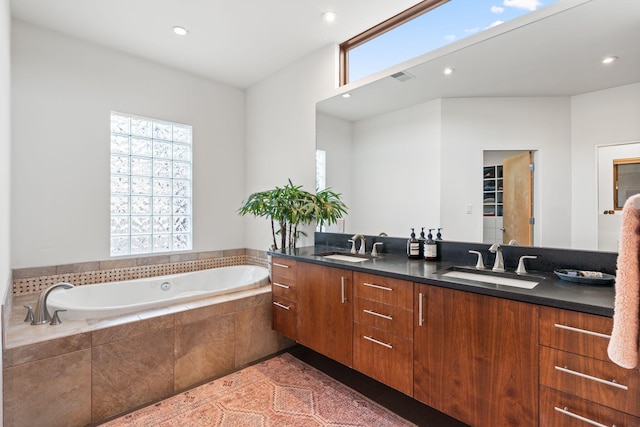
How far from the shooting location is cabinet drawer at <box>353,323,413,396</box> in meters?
1.67

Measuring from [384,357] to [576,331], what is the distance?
95cm

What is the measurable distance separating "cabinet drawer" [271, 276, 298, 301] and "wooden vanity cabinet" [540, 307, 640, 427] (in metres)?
1.61

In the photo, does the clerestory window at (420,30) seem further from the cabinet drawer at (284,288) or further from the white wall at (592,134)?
the cabinet drawer at (284,288)

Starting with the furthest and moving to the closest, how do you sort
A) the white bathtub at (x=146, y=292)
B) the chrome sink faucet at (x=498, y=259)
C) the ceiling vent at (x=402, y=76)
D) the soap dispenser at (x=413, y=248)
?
the ceiling vent at (x=402, y=76) → the soap dispenser at (x=413, y=248) → the white bathtub at (x=146, y=292) → the chrome sink faucet at (x=498, y=259)

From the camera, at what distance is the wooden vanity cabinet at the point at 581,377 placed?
106 cm

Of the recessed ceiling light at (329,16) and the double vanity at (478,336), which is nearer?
the double vanity at (478,336)

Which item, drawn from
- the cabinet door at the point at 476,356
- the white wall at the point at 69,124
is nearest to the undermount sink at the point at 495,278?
the cabinet door at the point at 476,356

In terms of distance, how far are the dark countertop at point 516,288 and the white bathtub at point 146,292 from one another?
4.08 ft

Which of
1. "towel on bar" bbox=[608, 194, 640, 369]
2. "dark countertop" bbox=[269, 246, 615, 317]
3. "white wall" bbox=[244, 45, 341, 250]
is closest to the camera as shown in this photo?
"towel on bar" bbox=[608, 194, 640, 369]

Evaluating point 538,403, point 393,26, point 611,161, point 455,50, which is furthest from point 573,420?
point 393,26

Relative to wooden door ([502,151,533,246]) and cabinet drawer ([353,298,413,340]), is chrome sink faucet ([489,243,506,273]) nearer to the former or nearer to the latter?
wooden door ([502,151,533,246])

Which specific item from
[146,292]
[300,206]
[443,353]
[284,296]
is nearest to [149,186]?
[146,292]

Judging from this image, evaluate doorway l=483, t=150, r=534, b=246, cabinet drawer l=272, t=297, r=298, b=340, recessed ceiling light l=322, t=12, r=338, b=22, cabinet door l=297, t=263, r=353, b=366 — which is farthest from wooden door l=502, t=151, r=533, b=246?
recessed ceiling light l=322, t=12, r=338, b=22

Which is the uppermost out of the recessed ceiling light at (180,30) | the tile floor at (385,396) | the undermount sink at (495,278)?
the recessed ceiling light at (180,30)
